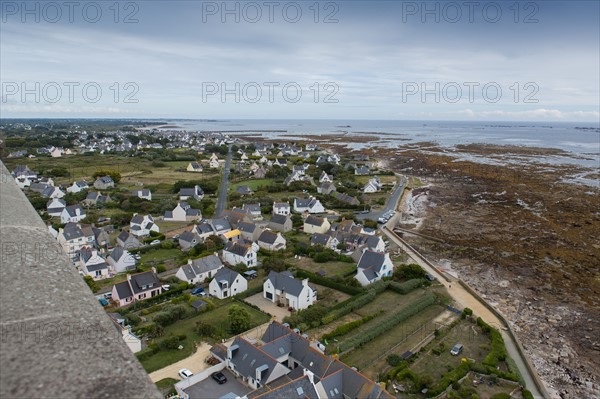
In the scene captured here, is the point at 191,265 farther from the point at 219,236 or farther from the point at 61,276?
the point at 61,276

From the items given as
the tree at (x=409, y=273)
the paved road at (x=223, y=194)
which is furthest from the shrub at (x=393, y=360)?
the paved road at (x=223, y=194)

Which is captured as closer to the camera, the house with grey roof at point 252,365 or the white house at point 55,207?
the house with grey roof at point 252,365

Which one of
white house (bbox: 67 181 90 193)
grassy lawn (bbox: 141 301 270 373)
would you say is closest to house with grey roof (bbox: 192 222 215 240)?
grassy lawn (bbox: 141 301 270 373)

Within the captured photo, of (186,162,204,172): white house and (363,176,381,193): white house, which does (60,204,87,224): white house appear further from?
(363,176,381,193): white house

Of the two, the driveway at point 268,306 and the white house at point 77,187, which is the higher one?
the white house at point 77,187

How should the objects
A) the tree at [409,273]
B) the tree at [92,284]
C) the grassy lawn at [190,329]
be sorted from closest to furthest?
the grassy lawn at [190,329]
the tree at [92,284]
the tree at [409,273]

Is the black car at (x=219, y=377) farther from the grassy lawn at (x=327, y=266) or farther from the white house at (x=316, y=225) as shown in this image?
the white house at (x=316, y=225)
